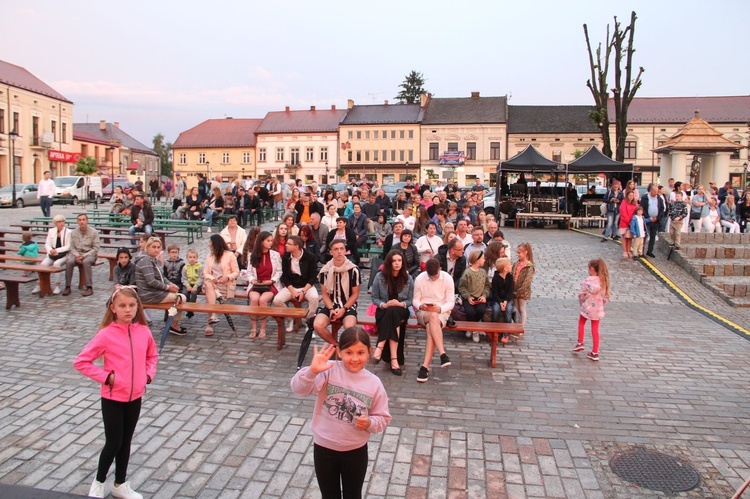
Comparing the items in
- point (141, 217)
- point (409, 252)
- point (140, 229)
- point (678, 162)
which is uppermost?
point (678, 162)

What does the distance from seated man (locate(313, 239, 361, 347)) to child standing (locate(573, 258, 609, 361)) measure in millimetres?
3051

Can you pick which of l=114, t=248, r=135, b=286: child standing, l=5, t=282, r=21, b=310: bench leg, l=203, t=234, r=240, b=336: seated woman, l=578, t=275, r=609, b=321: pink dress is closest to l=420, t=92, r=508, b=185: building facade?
l=203, t=234, r=240, b=336: seated woman

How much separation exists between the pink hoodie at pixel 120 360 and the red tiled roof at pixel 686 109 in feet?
223

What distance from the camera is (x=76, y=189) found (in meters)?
34.9

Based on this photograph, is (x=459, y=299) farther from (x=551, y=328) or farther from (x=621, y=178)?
(x=621, y=178)

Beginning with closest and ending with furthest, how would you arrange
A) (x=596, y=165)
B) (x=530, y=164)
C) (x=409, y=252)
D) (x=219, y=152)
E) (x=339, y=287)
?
(x=339, y=287), (x=409, y=252), (x=596, y=165), (x=530, y=164), (x=219, y=152)

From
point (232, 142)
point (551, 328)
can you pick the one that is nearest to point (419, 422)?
point (551, 328)

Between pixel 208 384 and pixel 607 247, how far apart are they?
13118 mm

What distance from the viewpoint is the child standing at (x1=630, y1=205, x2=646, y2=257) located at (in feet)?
48.1

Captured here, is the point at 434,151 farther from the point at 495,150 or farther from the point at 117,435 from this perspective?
the point at 117,435

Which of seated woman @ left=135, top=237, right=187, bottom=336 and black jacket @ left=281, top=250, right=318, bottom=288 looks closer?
seated woman @ left=135, top=237, right=187, bottom=336

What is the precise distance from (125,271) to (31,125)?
176 ft

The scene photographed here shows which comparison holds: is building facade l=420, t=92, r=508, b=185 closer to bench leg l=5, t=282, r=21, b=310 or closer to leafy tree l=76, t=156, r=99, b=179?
leafy tree l=76, t=156, r=99, b=179

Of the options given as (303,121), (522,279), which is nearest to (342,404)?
(522,279)
